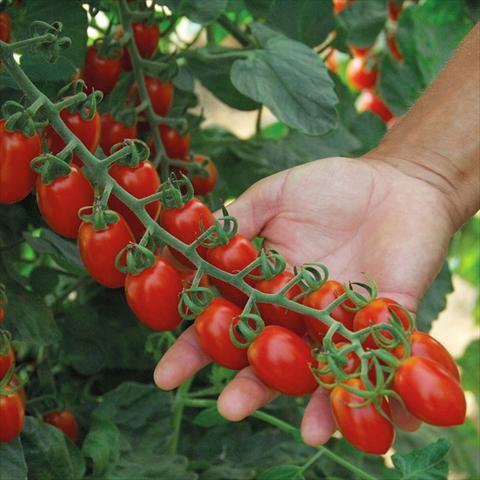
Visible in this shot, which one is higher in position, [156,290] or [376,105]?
[156,290]

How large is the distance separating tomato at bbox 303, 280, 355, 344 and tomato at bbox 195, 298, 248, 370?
0.28ft

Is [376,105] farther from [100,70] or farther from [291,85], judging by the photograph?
[100,70]

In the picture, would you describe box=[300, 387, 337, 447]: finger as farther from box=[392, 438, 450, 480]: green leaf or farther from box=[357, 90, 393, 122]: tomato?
box=[357, 90, 393, 122]: tomato

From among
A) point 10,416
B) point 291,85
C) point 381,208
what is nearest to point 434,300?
point 381,208

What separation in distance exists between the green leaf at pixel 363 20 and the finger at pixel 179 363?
2.59 feet

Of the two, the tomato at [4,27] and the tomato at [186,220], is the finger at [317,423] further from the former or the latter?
the tomato at [4,27]

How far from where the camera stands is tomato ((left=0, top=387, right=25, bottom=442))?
1229 millimetres

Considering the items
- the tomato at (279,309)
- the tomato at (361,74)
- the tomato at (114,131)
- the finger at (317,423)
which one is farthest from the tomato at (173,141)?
the tomato at (361,74)

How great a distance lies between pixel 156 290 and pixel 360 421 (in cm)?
28

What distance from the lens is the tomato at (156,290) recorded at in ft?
3.81

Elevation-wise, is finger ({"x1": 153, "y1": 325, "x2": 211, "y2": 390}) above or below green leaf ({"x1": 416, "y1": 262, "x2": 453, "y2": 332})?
above

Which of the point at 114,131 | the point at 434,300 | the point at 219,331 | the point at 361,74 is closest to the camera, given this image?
the point at 219,331

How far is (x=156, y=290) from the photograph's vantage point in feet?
3.81

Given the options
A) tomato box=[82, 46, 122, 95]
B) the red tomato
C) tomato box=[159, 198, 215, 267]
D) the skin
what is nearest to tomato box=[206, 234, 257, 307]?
tomato box=[159, 198, 215, 267]
